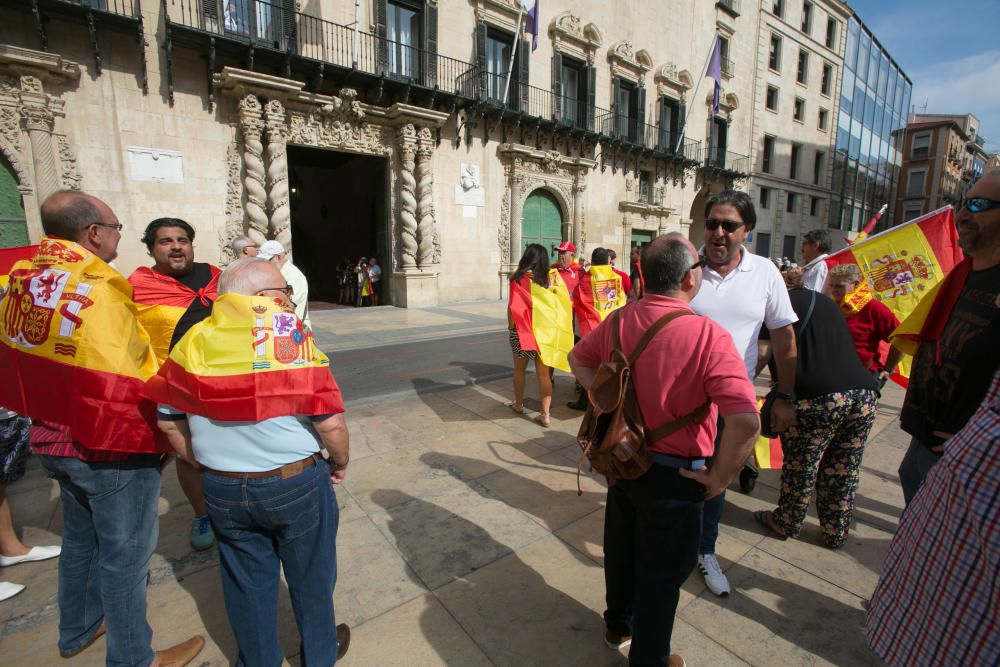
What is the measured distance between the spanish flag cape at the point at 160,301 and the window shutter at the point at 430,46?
43.1 feet

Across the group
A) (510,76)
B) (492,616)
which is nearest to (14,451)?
(492,616)

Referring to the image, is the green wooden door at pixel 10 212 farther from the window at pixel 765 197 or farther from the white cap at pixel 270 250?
the window at pixel 765 197

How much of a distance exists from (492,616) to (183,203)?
12.2m

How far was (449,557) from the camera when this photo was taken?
8.88 feet

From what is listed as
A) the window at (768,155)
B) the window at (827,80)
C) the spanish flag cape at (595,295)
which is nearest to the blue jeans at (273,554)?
the spanish flag cape at (595,295)

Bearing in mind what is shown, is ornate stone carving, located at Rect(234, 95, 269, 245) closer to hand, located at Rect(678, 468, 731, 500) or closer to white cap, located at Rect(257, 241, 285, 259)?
white cap, located at Rect(257, 241, 285, 259)

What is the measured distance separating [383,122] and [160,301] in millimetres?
12426

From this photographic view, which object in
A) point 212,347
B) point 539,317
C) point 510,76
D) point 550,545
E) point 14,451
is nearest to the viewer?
point 212,347

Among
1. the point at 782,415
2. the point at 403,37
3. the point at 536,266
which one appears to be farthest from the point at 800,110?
the point at 782,415

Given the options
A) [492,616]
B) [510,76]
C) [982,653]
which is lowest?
[492,616]

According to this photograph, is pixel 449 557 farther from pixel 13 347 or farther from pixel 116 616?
pixel 13 347

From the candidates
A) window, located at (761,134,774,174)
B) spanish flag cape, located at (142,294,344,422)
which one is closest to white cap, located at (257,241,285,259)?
spanish flag cape, located at (142,294,344,422)

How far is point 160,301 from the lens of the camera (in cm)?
270

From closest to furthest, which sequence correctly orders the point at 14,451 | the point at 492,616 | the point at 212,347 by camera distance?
the point at 212,347
the point at 492,616
the point at 14,451
